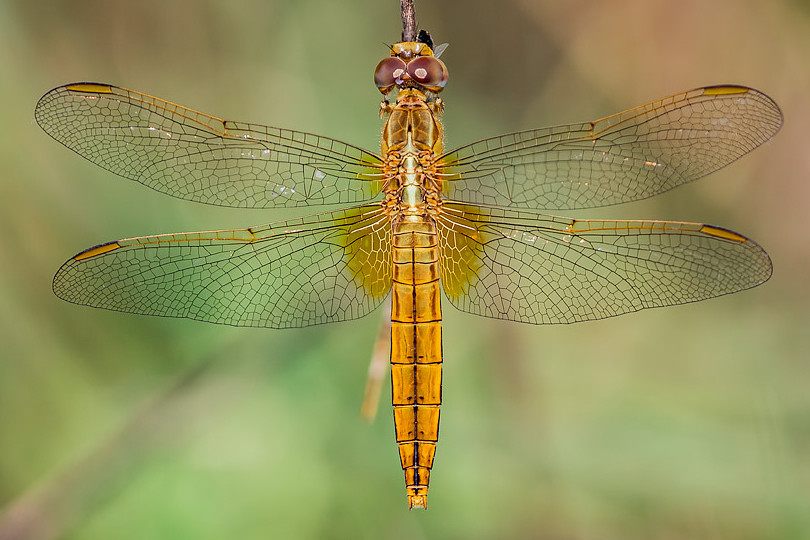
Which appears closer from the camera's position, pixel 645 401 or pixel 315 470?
pixel 315 470

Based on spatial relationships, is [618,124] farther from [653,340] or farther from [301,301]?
[301,301]

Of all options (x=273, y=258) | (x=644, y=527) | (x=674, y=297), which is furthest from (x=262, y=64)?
(x=644, y=527)

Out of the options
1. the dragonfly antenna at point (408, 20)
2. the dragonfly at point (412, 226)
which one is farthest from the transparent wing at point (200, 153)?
the dragonfly antenna at point (408, 20)

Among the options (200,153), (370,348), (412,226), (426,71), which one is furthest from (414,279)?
(200,153)

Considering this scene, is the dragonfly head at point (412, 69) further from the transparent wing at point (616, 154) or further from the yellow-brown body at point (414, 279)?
the transparent wing at point (616, 154)

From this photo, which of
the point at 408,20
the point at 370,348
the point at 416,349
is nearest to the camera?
the point at 408,20

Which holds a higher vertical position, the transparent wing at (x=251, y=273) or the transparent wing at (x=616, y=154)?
the transparent wing at (x=616, y=154)

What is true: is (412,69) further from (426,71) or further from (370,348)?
(370,348)

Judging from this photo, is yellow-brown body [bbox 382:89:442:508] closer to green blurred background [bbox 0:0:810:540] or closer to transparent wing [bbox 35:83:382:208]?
transparent wing [bbox 35:83:382:208]
